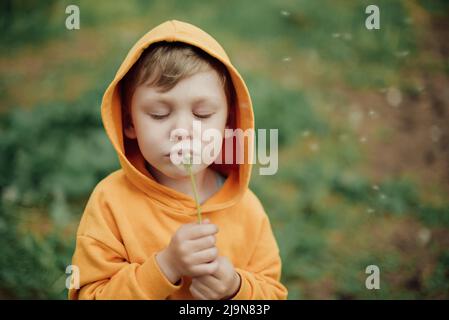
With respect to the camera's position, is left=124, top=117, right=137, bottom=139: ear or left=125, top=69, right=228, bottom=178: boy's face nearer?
left=125, top=69, right=228, bottom=178: boy's face

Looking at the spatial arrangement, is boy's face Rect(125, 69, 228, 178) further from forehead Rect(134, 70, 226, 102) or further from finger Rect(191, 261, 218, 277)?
finger Rect(191, 261, 218, 277)

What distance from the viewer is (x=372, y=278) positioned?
2.05m

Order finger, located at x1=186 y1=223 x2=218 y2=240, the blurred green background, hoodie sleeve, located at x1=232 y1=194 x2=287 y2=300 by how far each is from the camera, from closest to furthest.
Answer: finger, located at x1=186 y1=223 x2=218 y2=240 → hoodie sleeve, located at x1=232 y1=194 x2=287 y2=300 → the blurred green background

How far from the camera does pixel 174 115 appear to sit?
1266mm

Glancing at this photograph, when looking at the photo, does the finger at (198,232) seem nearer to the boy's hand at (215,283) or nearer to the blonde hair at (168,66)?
the boy's hand at (215,283)

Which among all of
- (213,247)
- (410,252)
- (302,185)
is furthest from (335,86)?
(213,247)

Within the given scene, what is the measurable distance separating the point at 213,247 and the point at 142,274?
177 millimetres

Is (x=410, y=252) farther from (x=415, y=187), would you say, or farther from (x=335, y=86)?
(x=335, y=86)

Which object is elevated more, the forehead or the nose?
the forehead

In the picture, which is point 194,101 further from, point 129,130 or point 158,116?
point 129,130

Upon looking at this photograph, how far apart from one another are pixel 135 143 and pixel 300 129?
145 cm

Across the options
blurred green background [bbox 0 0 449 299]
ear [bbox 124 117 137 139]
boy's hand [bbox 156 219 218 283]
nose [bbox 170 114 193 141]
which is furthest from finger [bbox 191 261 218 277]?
blurred green background [bbox 0 0 449 299]

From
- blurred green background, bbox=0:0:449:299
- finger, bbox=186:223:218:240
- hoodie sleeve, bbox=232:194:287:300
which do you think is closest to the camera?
finger, bbox=186:223:218:240

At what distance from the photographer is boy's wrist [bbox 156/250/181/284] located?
4.08 feet
